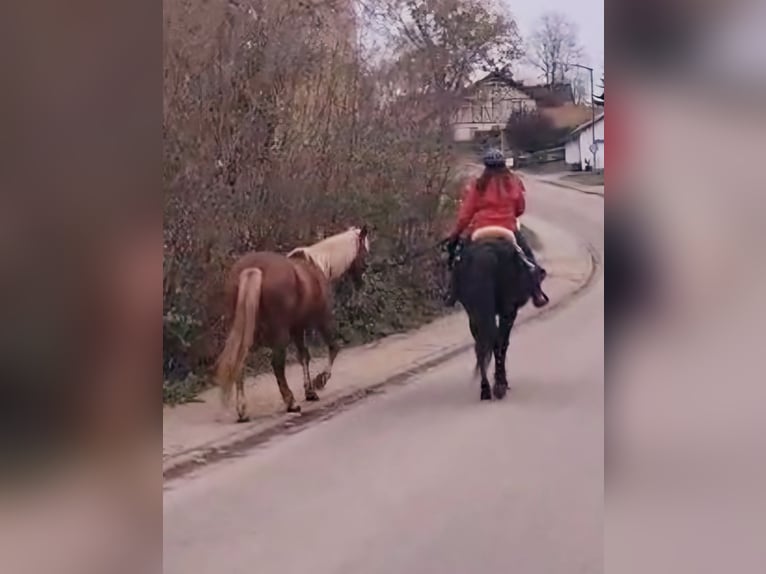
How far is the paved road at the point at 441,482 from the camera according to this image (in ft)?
8.09

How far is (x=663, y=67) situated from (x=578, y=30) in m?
0.24

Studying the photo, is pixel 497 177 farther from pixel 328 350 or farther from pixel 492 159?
pixel 328 350

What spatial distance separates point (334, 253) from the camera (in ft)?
8.37

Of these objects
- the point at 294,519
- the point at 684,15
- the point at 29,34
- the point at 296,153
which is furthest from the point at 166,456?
the point at 684,15

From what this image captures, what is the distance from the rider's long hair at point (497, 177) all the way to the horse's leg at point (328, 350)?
57 cm

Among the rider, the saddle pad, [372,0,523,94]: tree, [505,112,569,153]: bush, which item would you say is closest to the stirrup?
the rider

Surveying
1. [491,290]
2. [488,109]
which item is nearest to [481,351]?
[491,290]

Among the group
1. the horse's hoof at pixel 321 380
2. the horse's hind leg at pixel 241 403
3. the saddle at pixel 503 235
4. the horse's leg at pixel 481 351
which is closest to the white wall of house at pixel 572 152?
the saddle at pixel 503 235

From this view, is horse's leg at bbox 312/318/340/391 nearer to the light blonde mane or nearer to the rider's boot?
the light blonde mane

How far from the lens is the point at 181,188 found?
2537 millimetres

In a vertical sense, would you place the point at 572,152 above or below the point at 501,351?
above

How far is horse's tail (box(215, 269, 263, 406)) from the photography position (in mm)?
2520

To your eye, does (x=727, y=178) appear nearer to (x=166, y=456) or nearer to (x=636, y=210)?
(x=636, y=210)

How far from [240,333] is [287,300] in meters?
0.16
